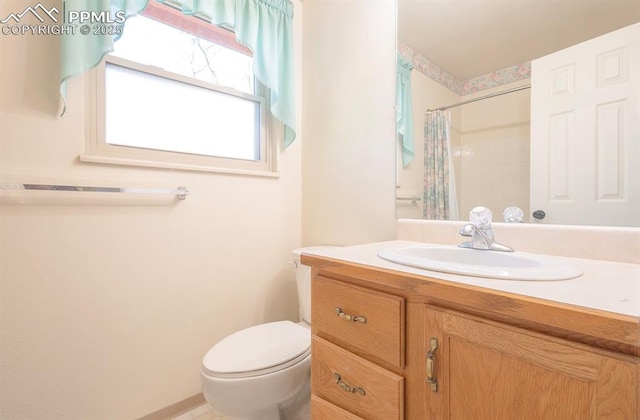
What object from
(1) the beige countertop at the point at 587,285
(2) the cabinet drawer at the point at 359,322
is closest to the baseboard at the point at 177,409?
(2) the cabinet drawer at the point at 359,322

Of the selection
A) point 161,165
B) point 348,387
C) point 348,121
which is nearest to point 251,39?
point 348,121

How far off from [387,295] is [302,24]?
1.82 metres

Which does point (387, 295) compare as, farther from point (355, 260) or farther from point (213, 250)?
point (213, 250)

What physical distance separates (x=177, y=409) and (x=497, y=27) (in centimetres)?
217

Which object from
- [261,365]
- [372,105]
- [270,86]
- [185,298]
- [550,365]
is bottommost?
[261,365]

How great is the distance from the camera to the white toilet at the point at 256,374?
928mm

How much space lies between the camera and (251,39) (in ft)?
4.68

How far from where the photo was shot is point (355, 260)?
75 cm

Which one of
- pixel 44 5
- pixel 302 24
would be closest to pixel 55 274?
pixel 44 5

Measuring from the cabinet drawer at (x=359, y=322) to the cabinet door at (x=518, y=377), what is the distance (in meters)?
0.08

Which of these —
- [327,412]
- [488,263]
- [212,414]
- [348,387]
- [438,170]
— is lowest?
[212,414]

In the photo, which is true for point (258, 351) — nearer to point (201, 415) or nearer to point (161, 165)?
point (201, 415)

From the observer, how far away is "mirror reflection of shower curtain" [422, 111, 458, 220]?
114cm

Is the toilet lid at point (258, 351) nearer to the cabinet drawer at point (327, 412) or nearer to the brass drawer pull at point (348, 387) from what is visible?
the cabinet drawer at point (327, 412)
